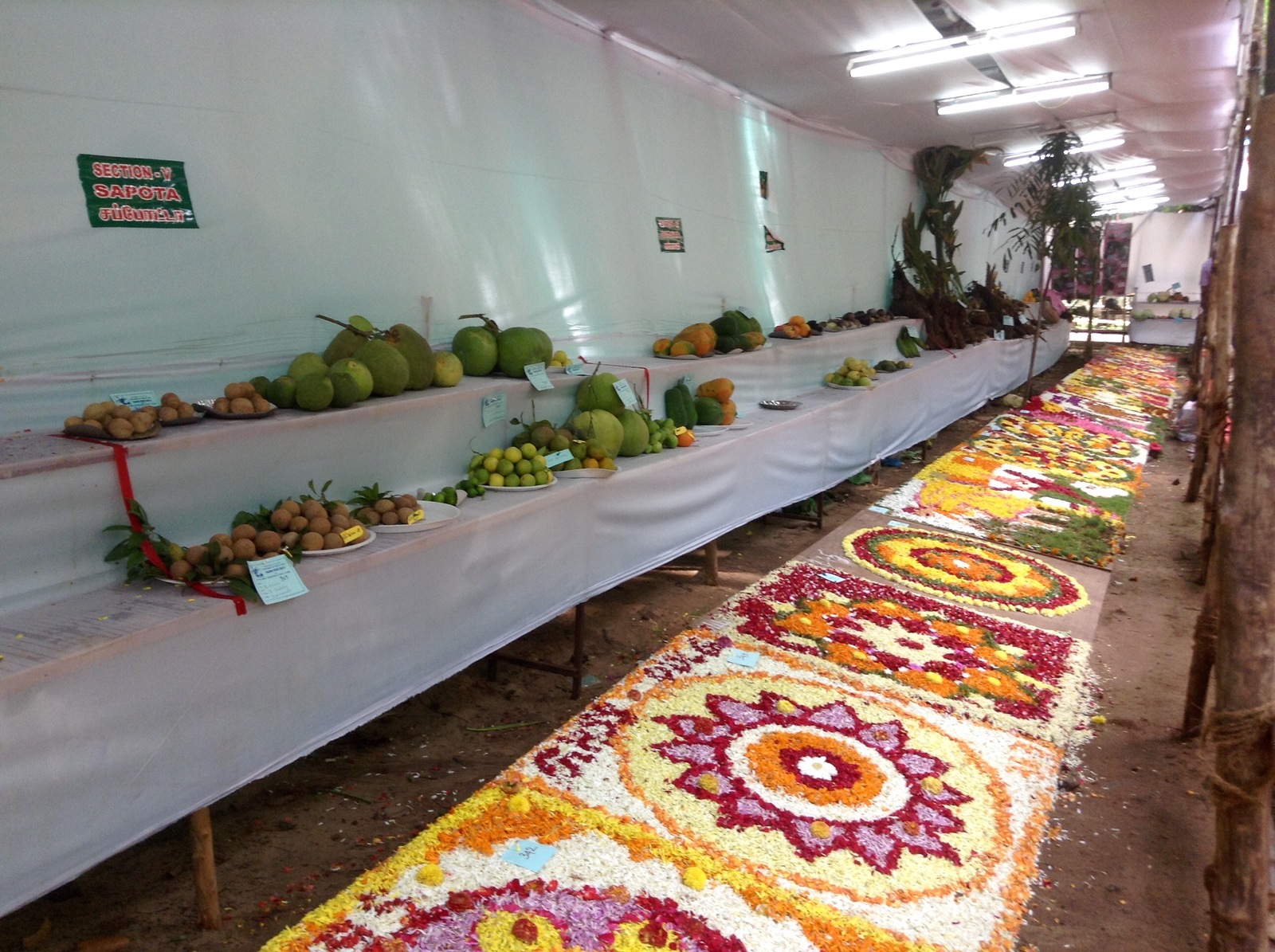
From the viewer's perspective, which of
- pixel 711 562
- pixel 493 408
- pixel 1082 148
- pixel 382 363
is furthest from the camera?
pixel 1082 148

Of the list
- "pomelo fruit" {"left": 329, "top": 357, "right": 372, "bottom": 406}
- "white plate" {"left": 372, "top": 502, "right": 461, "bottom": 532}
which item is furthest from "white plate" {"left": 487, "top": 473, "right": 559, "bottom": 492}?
"pomelo fruit" {"left": 329, "top": 357, "right": 372, "bottom": 406}

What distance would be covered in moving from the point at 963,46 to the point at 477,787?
188 inches

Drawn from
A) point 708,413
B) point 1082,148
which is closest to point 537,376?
point 708,413

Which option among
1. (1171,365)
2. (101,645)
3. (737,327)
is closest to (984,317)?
(737,327)

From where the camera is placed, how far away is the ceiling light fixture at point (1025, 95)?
5.85 meters

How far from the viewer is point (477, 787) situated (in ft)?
9.04

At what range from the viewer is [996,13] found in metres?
4.42

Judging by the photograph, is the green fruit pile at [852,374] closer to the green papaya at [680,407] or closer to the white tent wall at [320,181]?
the white tent wall at [320,181]

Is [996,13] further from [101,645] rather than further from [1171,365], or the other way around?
[1171,365]

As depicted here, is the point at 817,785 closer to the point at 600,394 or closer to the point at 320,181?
the point at 600,394

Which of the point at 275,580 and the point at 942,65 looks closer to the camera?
the point at 275,580

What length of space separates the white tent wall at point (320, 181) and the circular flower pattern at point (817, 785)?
1.94m

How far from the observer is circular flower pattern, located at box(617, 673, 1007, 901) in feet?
7.90

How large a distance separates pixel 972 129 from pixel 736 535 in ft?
16.1
